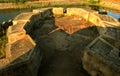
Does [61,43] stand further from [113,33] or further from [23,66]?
[23,66]

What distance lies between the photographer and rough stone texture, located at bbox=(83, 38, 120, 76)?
8461 millimetres

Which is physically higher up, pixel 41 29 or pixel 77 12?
pixel 77 12

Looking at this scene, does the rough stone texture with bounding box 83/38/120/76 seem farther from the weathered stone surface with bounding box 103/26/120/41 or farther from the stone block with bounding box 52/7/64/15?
the stone block with bounding box 52/7/64/15

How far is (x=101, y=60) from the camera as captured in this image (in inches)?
346

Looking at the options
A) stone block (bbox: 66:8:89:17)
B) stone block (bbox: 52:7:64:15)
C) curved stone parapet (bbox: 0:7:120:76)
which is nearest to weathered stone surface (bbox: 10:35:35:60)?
curved stone parapet (bbox: 0:7:120:76)

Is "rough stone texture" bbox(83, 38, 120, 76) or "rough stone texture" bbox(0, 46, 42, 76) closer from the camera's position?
"rough stone texture" bbox(0, 46, 42, 76)

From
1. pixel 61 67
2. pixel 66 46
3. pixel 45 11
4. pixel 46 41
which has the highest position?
pixel 45 11

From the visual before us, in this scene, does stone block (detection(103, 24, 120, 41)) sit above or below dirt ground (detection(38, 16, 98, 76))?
above

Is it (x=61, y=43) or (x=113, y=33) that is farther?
(x=61, y=43)

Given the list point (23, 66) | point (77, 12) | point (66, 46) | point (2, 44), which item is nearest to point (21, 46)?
point (23, 66)

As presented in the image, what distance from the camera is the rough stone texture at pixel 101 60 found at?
27.8ft

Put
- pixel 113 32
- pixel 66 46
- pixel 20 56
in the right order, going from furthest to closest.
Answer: pixel 66 46 < pixel 113 32 < pixel 20 56

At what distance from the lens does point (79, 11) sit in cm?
1563

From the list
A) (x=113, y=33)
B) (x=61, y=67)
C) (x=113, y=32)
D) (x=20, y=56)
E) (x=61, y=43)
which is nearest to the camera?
(x=20, y=56)
